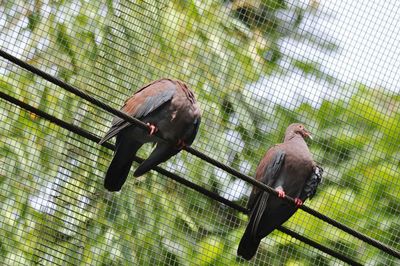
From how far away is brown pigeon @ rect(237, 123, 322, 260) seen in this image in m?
3.98

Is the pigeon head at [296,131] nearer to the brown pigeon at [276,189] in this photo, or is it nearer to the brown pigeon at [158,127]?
the brown pigeon at [276,189]

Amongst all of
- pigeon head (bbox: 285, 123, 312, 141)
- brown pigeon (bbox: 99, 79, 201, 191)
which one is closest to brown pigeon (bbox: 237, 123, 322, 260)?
pigeon head (bbox: 285, 123, 312, 141)

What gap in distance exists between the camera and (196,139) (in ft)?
15.1

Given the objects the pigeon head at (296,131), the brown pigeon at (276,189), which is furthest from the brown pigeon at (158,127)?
the pigeon head at (296,131)

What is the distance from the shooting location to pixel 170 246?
451 cm

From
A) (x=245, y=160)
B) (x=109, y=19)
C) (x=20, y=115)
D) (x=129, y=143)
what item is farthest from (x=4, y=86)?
(x=245, y=160)

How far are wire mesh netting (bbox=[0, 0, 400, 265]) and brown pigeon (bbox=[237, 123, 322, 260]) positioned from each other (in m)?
0.48

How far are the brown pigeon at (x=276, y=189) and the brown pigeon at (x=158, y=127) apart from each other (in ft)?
1.71

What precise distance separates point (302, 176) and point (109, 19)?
4.89 ft

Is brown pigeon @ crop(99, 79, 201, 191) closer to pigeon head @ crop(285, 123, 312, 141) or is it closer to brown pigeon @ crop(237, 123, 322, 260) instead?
brown pigeon @ crop(237, 123, 322, 260)

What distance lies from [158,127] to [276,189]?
721mm

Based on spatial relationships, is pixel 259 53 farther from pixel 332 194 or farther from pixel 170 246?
pixel 170 246

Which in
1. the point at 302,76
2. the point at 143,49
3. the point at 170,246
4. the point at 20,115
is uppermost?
the point at 302,76

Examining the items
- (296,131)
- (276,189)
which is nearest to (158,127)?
(276,189)
